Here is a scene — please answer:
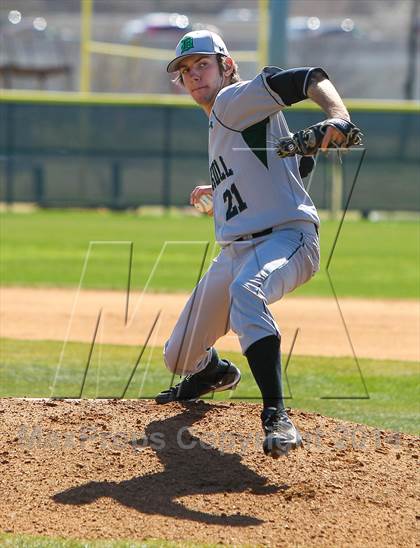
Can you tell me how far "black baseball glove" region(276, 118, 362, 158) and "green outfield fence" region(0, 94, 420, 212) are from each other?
561 inches

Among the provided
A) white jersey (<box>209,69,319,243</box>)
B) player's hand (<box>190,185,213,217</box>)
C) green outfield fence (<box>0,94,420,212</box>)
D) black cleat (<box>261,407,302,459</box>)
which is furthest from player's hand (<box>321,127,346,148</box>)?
green outfield fence (<box>0,94,420,212</box>)

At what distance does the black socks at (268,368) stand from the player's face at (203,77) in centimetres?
121

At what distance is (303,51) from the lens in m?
28.5

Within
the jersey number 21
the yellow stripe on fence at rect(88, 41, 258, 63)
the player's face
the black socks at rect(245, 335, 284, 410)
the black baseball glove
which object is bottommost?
the black socks at rect(245, 335, 284, 410)

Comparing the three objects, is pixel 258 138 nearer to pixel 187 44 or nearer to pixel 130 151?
pixel 187 44

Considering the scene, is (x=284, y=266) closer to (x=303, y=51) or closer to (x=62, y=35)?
(x=303, y=51)

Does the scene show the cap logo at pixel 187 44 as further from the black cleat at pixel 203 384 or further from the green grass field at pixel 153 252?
the green grass field at pixel 153 252

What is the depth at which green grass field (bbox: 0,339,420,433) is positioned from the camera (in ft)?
20.4

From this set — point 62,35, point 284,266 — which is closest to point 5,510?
point 284,266

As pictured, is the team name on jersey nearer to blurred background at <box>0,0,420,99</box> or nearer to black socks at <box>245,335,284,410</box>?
black socks at <box>245,335,284,410</box>

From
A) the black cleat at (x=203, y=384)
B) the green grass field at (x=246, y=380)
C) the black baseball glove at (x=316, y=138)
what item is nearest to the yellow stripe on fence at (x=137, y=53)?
the green grass field at (x=246, y=380)

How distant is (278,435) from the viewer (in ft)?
13.5

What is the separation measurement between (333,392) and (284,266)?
94.2 inches

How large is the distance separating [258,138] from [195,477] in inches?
57.1
